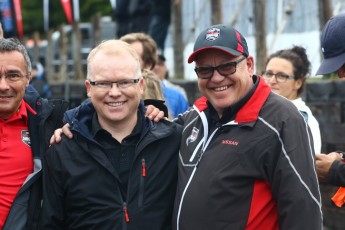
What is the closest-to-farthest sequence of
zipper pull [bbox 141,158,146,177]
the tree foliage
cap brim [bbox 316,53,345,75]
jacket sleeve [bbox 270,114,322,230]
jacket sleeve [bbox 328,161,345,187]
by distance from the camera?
jacket sleeve [bbox 270,114,322,230], zipper pull [bbox 141,158,146,177], cap brim [bbox 316,53,345,75], jacket sleeve [bbox 328,161,345,187], the tree foliage

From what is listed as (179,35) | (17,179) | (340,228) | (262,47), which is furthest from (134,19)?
(17,179)

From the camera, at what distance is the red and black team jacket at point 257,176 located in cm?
430

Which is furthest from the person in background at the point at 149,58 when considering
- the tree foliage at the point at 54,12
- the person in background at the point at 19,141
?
the tree foliage at the point at 54,12

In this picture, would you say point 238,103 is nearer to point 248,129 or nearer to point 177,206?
point 248,129

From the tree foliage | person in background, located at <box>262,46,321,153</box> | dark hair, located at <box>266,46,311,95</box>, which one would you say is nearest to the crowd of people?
Answer: person in background, located at <box>262,46,321,153</box>

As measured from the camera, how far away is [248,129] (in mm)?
4430

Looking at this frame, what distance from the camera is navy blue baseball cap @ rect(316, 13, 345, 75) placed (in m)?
4.86

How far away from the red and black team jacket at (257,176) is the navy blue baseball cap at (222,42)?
0.25 metres

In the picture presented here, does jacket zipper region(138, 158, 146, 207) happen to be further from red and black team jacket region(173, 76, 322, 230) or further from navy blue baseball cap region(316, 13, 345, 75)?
navy blue baseball cap region(316, 13, 345, 75)

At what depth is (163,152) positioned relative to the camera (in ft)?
15.8

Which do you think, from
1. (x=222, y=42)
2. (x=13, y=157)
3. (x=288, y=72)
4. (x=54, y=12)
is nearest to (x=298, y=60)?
(x=288, y=72)

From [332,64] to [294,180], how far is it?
912 mm

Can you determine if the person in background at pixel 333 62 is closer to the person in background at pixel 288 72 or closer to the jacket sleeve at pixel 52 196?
the person in background at pixel 288 72

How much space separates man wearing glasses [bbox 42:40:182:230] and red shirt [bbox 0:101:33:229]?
221 millimetres
